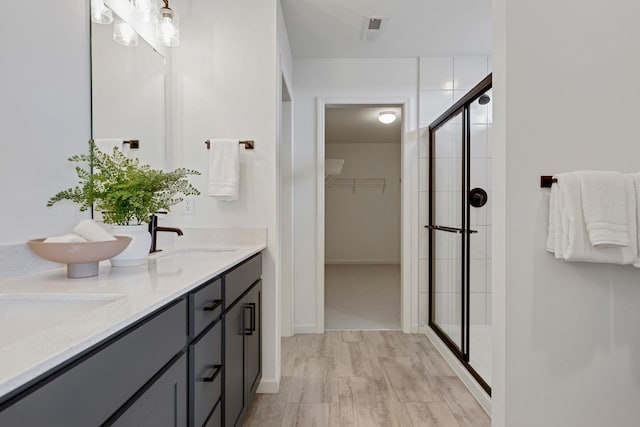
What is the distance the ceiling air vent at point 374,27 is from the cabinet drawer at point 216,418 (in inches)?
102

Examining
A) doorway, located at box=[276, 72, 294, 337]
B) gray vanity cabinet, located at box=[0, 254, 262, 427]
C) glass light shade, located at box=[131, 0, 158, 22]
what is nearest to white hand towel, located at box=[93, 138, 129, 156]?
glass light shade, located at box=[131, 0, 158, 22]

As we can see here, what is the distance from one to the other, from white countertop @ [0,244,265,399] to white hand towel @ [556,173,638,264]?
1.29 m

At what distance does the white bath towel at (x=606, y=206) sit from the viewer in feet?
4.39

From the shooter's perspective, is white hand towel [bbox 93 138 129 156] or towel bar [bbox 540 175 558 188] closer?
towel bar [bbox 540 175 558 188]

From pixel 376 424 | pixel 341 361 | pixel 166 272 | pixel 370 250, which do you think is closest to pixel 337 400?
pixel 376 424

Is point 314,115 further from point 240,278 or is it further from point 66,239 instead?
point 66,239

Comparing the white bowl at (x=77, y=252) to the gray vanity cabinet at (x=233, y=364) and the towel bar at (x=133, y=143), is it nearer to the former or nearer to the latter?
the gray vanity cabinet at (x=233, y=364)

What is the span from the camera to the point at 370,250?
7.72 m

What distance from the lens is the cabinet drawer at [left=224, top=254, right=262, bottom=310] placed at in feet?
5.08

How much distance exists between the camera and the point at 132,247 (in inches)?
55.6

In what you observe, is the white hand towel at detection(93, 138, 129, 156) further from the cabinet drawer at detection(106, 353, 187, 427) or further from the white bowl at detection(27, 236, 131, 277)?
the cabinet drawer at detection(106, 353, 187, 427)

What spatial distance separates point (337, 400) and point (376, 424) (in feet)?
1.06

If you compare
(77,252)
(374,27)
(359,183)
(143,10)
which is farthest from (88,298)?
(359,183)

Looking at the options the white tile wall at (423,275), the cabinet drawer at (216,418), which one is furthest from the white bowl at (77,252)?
the white tile wall at (423,275)
